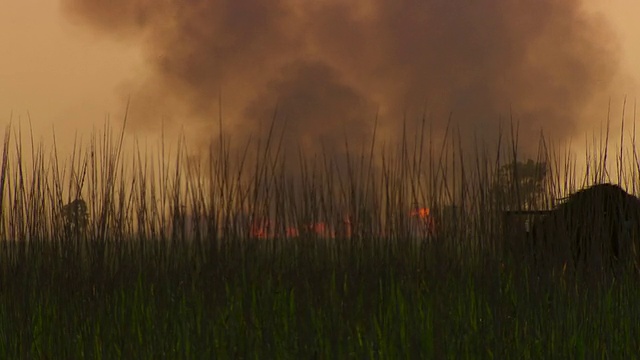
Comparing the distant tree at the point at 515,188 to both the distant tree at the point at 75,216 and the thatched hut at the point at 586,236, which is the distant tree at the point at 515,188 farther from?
the distant tree at the point at 75,216

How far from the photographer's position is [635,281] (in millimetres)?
4688

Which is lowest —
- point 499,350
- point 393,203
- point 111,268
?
point 499,350

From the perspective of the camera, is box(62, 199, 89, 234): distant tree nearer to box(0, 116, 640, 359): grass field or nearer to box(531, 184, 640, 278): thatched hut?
box(0, 116, 640, 359): grass field

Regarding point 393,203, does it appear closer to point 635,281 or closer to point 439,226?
point 439,226

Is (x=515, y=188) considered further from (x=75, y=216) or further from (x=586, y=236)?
(x=75, y=216)

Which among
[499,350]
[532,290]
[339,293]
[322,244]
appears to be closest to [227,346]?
[339,293]

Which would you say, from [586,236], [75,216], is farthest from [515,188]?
[75,216]

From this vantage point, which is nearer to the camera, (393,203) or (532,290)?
(532,290)

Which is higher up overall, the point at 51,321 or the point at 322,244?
the point at 322,244

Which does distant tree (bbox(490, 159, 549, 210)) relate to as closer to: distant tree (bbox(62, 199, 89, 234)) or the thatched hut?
the thatched hut

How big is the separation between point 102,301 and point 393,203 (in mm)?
1653

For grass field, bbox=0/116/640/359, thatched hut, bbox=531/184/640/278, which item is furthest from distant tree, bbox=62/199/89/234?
thatched hut, bbox=531/184/640/278

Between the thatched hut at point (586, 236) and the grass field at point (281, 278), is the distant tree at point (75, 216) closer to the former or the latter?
the grass field at point (281, 278)

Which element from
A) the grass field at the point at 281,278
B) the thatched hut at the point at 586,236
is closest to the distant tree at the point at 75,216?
the grass field at the point at 281,278
